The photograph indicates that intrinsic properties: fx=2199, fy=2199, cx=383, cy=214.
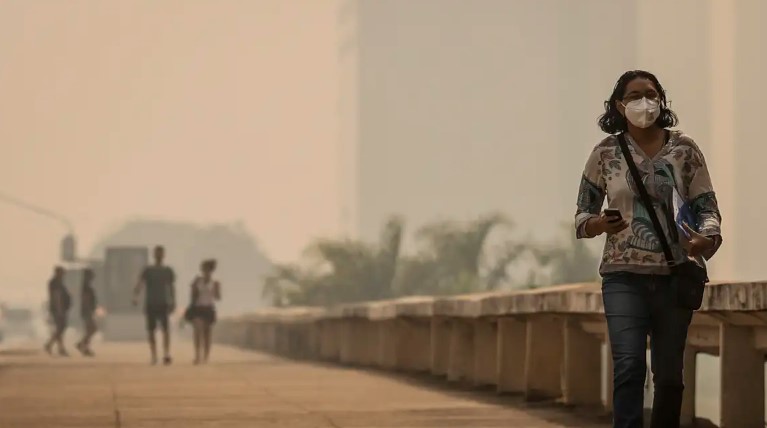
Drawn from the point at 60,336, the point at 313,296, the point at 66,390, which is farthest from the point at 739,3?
the point at 66,390

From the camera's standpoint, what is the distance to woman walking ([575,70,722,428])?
10.0 meters

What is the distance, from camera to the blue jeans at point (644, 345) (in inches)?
396

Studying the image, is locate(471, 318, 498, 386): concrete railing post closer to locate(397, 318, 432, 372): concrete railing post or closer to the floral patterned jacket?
locate(397, 318, 432, 372): concrete railing post

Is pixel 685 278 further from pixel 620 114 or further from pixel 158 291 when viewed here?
pixel 158 291

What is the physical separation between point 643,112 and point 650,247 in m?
0.62

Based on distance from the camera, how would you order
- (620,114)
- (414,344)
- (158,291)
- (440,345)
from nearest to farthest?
(620,114) < (440,345) < (414,344) < (158,291)

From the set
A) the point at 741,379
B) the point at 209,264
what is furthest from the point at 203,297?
the point at 741,379

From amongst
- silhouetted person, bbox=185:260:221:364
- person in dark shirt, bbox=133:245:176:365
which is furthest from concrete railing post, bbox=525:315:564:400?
silhouetted person, bbox=185:260:221:364

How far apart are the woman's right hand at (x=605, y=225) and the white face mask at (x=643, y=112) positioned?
0.46 meters

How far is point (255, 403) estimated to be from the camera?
61.3ft

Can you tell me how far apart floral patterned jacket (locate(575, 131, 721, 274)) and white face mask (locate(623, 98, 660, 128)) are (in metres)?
0.22

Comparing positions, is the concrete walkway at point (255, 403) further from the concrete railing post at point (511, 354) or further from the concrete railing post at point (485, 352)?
the concrete railing post at point (485, 352)

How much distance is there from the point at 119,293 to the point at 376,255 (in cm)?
942

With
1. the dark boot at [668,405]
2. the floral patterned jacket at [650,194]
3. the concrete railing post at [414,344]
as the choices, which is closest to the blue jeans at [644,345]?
the dark boot at [668,405]
